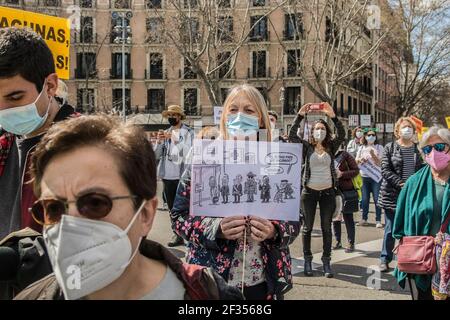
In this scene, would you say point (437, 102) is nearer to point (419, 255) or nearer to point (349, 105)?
point (349, 105)

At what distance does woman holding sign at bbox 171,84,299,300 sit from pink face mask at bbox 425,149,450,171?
1728 millimetres

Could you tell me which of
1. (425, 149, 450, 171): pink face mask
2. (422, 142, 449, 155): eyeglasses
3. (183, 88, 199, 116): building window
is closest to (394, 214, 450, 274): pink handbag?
(425, 149, 450, 171): pink face mask

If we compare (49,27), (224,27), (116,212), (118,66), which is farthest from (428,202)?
(118,66)

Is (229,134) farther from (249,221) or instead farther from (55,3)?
(55,3)

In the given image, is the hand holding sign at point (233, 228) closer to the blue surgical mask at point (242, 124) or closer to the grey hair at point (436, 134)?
the blue surgical mask at point (242, 124)

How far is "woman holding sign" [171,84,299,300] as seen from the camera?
2719 mm

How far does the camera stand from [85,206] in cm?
153

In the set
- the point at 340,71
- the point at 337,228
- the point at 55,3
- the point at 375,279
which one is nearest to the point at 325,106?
the point at 375,279

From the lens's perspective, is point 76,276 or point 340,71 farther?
point 340,71

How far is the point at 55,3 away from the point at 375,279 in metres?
33.4

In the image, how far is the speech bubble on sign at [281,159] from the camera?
110 inches

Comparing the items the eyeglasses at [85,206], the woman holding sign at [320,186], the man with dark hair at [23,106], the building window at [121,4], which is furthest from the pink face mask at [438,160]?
the building window at [121,4]

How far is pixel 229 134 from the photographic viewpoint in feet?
9.58

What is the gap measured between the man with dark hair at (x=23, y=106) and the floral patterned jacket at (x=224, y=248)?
857 millimetres
